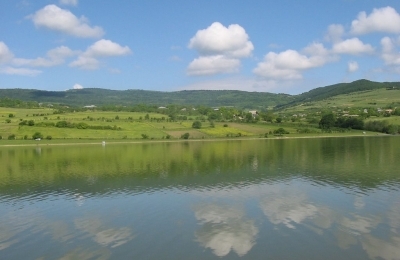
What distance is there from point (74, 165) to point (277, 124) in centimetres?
8622

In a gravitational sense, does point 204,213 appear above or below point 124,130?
below

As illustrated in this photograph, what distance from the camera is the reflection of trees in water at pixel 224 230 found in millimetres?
17828

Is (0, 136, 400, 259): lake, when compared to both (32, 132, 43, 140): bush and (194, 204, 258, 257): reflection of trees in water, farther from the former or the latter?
(32, 132, 43, 140): bush

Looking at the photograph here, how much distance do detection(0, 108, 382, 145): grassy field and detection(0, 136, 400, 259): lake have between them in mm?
53303

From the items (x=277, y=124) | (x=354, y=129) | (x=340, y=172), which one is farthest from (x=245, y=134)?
(x=340, y=172)

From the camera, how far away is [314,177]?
121 feet

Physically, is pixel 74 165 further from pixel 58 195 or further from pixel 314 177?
pixel 314 177

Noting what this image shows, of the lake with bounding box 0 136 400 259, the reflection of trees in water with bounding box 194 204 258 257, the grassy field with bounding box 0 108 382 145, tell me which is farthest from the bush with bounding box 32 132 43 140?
the reflection of trees in water with bounding box 194 204 258 257

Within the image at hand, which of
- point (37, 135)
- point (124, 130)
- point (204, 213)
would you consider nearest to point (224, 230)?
point (204, 213)

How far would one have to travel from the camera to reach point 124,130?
103 meters

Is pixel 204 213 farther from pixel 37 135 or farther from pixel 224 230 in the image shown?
pixel 37 135

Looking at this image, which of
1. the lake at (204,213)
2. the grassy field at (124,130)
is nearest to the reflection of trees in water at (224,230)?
the lake at (204,213)

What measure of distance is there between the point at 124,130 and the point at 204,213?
82.2m

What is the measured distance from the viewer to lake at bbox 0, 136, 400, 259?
17641 mm
